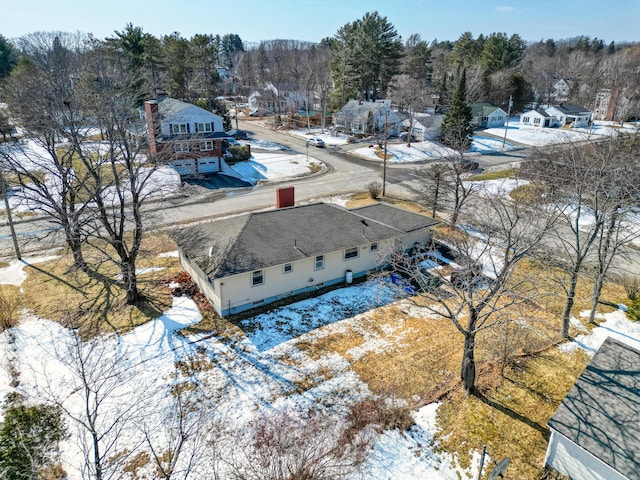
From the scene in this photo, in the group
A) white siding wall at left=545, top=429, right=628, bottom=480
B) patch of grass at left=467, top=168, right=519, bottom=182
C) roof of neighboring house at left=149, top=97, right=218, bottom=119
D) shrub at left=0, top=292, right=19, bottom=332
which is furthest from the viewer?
patch of grass at left=467, top=168, right=519, bottom=182

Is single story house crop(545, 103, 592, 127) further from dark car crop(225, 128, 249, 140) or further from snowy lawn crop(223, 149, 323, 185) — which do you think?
dark car crop(225, 128, 249, 140)

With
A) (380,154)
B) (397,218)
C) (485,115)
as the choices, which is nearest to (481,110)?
(485,115)

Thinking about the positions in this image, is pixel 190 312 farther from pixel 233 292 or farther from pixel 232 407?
pixel 232 407

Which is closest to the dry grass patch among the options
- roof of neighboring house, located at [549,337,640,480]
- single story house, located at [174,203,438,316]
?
single story house, located at [174,203,438,316]

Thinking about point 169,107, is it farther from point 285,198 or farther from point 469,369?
point 469,369

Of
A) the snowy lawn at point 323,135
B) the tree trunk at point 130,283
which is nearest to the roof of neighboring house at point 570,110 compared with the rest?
the snowy lawn at point 323,135

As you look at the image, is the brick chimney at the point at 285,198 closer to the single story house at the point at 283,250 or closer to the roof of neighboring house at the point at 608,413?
the single story house at the point at 283,250
